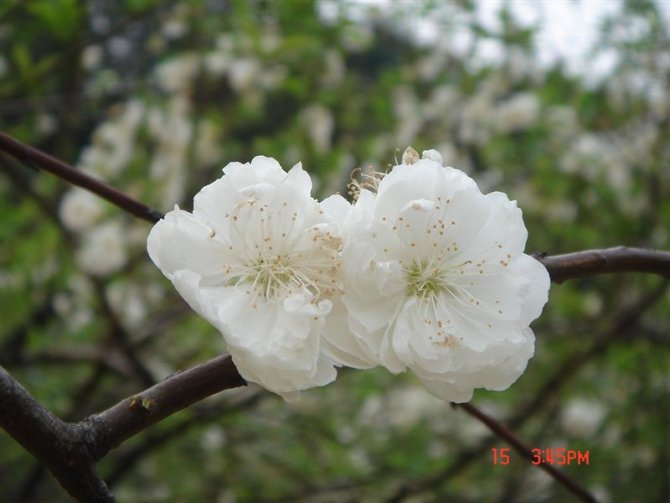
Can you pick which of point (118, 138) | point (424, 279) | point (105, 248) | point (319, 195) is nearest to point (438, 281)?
point (424, 279)

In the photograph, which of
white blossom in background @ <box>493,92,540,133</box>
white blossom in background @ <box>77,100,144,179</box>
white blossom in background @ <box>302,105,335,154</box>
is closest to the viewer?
white blossom in background @ <box>302,105,335,154</box>

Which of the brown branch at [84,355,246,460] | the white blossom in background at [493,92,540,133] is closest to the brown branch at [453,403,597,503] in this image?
the brown branch at [84,355,246,460]

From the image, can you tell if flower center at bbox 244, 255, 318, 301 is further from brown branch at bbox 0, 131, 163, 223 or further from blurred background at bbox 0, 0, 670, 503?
blurred background at bbox 0, 0, 670, 503

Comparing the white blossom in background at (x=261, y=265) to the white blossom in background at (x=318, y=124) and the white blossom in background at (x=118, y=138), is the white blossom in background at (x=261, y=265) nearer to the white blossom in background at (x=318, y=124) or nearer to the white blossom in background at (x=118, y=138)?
the white blossom in background at (x=318, y=124)

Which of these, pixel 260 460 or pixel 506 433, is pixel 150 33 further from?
pixel 506 433

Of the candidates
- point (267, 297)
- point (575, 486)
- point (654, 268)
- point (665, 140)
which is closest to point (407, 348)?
point (267, 297)

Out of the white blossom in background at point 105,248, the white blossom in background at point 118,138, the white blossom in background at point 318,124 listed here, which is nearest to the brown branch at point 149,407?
the white blossom in background at point 105,248

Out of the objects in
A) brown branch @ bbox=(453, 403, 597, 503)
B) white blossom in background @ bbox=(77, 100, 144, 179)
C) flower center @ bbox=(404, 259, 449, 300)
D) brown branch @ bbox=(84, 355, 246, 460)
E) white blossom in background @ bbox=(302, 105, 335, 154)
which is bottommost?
white blossom in background @ bbox=(77, 100, 144, 179)
